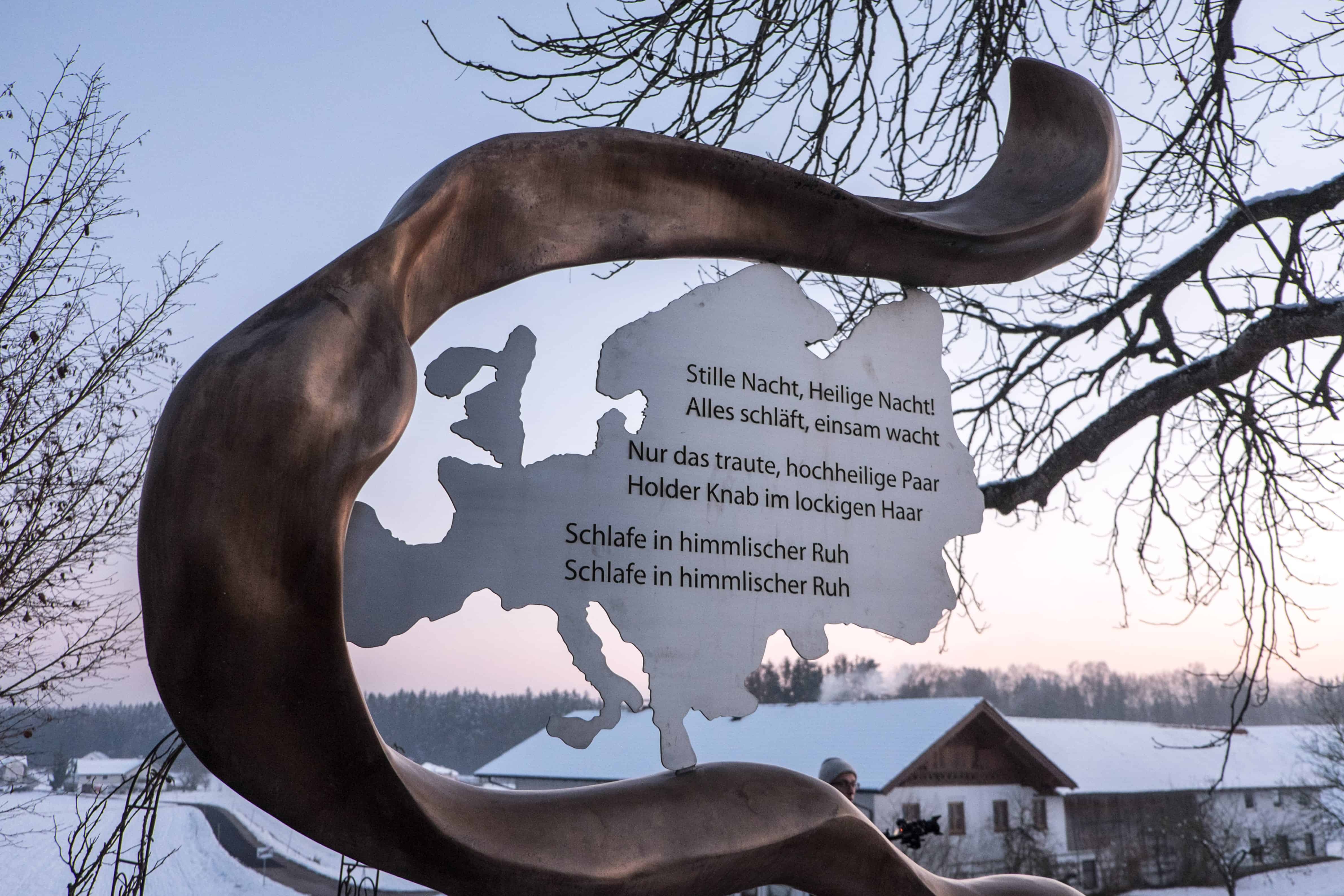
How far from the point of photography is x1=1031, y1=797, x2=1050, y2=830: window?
59.3ft

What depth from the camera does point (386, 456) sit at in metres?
1.12

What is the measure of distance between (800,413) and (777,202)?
365 mm

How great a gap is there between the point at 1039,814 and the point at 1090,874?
8.15 feet

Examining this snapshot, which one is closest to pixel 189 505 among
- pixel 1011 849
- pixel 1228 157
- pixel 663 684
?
pixel 663 684

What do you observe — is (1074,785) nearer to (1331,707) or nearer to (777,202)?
(1331,707)

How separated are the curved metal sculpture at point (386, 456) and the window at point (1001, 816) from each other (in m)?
17.6

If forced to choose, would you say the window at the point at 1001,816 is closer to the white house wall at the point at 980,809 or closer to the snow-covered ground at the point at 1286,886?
the white house wall at the point at 980,809

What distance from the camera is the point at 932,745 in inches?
630

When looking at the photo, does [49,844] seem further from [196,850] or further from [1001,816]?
[1001,816]

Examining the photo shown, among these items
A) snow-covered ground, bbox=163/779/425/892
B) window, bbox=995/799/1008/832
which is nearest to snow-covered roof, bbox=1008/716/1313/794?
window, bbox=995/799/1008/832

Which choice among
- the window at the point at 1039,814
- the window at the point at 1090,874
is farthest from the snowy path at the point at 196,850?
the window at the point at 1090,874

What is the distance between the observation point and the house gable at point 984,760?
Result: 1669 cm

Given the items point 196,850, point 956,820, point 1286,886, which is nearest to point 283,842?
point 196,850

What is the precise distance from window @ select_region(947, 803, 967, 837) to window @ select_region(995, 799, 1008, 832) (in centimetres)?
87
